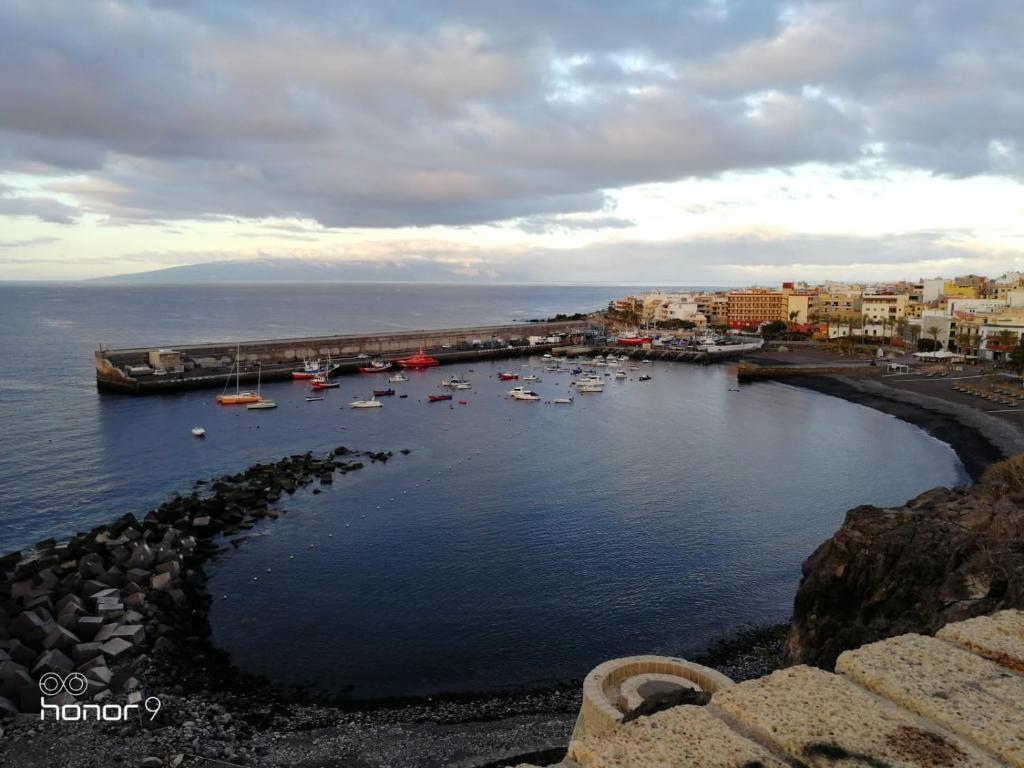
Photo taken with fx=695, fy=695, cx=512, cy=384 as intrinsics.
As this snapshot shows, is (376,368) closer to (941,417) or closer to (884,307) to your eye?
(941,417)

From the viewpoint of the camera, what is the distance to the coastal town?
6588 centimetres

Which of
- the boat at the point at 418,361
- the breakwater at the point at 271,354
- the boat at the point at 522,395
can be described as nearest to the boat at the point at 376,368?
the breakwater at the point at 271,354

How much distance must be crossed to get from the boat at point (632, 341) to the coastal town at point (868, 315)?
14.2 feet

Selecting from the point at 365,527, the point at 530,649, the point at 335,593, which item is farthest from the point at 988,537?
the point at 365,527

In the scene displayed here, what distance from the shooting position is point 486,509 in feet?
75.8

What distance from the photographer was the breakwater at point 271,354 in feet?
154

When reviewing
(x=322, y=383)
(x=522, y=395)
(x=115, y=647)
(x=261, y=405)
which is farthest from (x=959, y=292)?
(x=115, y=647)

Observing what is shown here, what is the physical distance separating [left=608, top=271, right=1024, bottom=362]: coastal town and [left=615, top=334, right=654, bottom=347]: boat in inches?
171

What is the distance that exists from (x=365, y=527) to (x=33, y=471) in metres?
14.8

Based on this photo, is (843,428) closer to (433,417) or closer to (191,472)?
(433,417)

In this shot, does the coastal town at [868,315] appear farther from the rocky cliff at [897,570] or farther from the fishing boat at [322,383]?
the rocky cliff at [897,570]

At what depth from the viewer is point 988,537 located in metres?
10.2

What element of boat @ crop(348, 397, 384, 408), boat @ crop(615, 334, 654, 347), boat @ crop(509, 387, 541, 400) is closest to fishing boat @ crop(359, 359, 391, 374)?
boat @ crop(348, 397, 384, 408)

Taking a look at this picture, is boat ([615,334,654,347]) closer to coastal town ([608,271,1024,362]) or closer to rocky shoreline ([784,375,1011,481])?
coastal town ([608,271,1024,362])
